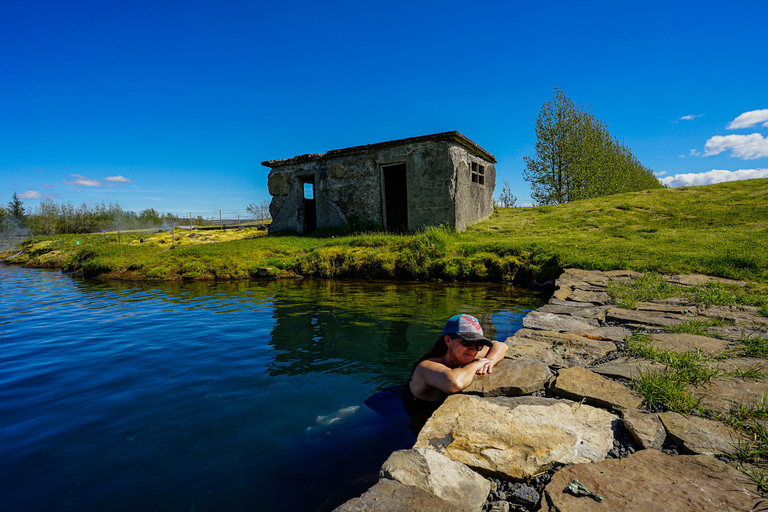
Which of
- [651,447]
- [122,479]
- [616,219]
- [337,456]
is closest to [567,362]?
[651,447]

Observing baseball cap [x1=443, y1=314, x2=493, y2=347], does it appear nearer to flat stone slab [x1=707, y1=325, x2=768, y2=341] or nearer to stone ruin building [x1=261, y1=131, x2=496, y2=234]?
flat stone slab [x1=707, y1=325, x2=768, y2=341]

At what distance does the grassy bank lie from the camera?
7.79m

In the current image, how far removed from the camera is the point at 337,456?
2.88m

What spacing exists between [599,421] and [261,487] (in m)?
2.19

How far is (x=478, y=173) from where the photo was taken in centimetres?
1523

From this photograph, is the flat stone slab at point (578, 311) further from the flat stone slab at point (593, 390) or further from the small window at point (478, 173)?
the small window at point (478, 173)

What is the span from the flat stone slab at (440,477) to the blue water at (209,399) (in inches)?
27.5

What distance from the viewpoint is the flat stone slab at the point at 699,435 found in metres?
1.88

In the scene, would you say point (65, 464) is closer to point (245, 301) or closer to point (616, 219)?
point (245, 301)

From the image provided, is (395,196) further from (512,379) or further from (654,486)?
(654,486)

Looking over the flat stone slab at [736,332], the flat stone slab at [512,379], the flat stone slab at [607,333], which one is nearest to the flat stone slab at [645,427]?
the flat stone slab at [512,379]

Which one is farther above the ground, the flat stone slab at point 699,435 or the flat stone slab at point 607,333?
the flat stone slab at point 607,333

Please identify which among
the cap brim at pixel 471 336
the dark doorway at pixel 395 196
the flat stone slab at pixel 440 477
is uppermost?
the dark doorway at pixel 395 196

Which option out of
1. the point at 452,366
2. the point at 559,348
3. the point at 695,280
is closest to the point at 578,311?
the point at 559,348
